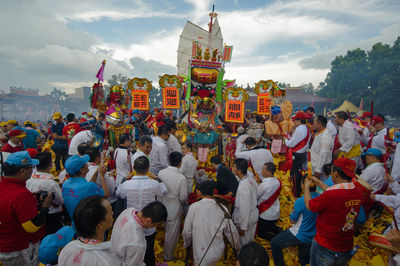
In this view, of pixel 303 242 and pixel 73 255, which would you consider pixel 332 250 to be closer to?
pixel 303 242

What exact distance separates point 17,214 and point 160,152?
2432 mm

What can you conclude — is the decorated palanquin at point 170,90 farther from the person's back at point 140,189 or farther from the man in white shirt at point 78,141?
the person's back at point 140,189

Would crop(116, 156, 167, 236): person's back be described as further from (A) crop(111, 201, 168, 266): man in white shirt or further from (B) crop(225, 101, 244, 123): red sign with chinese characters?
(B) crop(225, 101, 244, 123): red sign with chinese characters

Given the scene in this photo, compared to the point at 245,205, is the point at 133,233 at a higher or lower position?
higher

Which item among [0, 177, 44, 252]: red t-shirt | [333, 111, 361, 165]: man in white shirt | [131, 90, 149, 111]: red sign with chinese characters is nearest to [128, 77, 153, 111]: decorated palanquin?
[131, 90, 149, 111]: red sign with chinese characters

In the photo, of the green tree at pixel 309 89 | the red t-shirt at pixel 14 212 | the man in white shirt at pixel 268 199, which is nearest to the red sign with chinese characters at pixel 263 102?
the man in white shirt at pixel 268 199

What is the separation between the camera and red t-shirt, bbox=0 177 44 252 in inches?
80.4

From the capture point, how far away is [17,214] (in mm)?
2055

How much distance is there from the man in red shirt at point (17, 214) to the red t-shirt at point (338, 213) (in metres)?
2.94

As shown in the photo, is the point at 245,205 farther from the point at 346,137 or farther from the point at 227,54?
the point at 227,54

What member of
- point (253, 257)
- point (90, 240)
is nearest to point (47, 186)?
point (90, 240)

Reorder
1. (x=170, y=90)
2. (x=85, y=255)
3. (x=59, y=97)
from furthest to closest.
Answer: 1. (x=59, y=97)
2. (x=170, y=90)
3. (x=85, y=255)

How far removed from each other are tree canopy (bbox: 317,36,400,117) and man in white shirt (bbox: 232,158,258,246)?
87.8 ft

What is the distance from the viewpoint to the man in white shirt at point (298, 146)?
5195 millimetres
